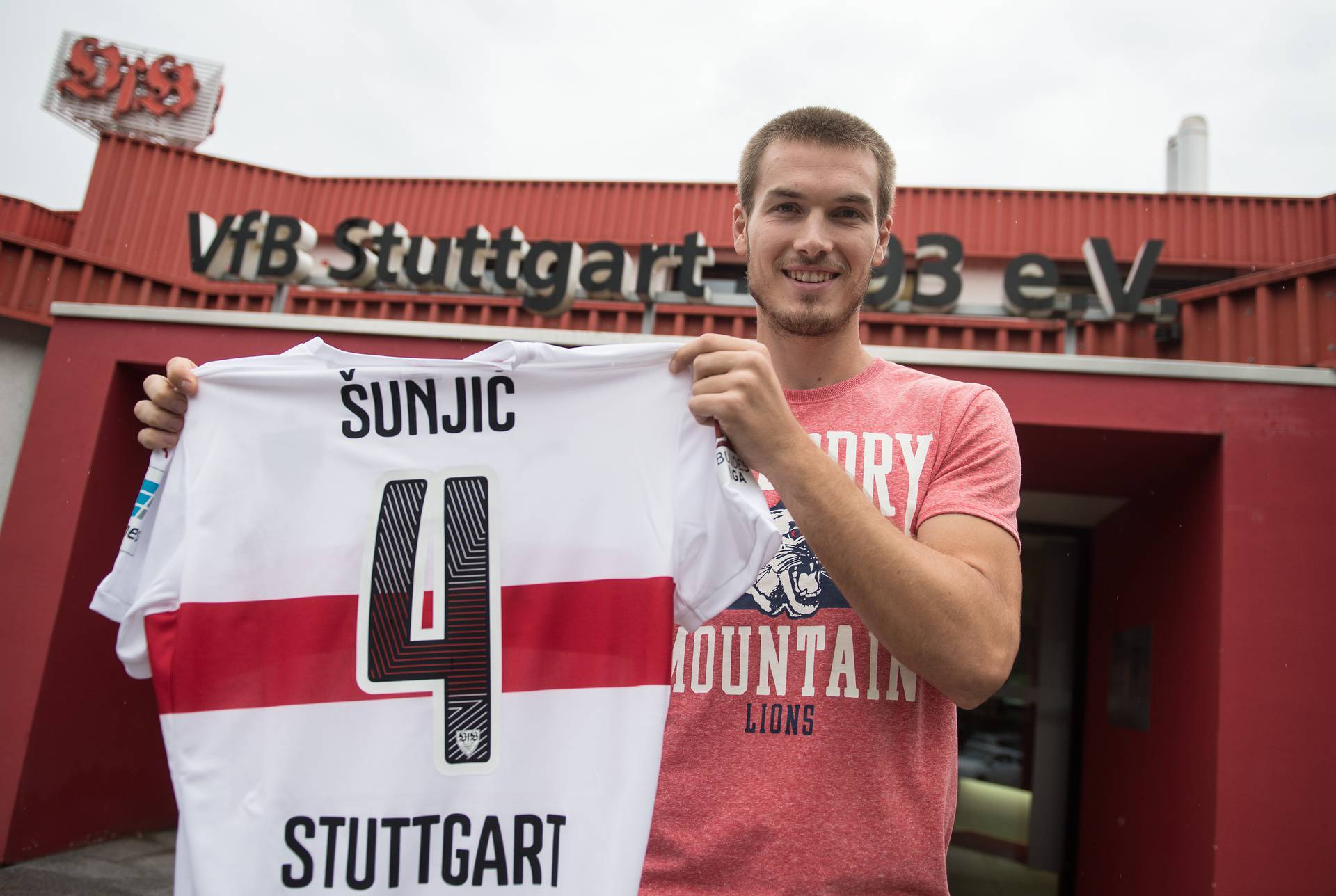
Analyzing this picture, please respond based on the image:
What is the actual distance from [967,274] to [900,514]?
37.6 ft

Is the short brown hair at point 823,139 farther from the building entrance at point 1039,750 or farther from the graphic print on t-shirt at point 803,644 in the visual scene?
the building entrance at point 1039,750

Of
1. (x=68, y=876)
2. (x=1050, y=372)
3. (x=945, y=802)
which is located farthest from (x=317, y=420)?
(x=68, y=876)

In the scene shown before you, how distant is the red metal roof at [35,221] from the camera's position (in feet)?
44.0

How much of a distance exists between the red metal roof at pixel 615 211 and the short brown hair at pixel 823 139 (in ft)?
35.0

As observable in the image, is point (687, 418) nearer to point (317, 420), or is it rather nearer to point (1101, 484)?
point (317, 420)

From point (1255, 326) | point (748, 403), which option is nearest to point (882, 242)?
point (748, 403)

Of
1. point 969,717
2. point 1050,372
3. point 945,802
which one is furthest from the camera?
point 969,717

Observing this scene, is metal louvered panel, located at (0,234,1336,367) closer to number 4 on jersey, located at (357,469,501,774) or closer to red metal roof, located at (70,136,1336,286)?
number 4 on jersey, located at (357,469,501,774)

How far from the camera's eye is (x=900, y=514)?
1624mm

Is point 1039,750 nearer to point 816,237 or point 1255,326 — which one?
point 1255,326

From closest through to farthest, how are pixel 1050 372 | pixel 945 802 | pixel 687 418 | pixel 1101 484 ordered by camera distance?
pixel 945 802 → pixel 687 418 → pixel 1050 372 → pixel 1101 484

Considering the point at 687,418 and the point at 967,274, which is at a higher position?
the point at 967,274

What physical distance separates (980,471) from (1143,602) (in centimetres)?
608

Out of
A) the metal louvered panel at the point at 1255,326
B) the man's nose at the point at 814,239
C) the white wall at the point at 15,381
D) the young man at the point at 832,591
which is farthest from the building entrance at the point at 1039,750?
the white wall at the point at 15,381
